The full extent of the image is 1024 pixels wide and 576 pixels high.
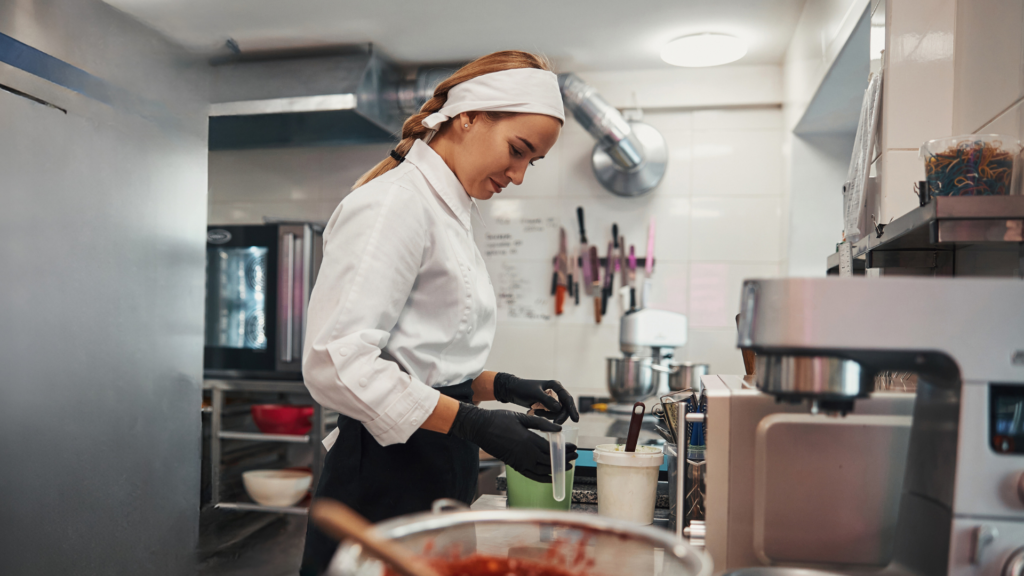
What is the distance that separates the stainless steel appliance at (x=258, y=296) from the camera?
284 cm

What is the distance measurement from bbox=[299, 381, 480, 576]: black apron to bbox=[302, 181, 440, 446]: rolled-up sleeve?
0.13 meters

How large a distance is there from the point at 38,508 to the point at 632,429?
132 centimetres

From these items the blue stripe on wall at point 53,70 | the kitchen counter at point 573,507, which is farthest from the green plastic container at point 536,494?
the blue stripe on wall at point 53,70

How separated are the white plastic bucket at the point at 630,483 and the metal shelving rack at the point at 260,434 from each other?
2.04 meters

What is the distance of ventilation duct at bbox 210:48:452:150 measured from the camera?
2811 millimetres

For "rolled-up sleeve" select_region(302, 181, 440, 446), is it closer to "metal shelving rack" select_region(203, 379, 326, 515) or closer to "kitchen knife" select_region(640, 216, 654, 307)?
"metal shelving rack" select_region(203, 379, 326, 515)

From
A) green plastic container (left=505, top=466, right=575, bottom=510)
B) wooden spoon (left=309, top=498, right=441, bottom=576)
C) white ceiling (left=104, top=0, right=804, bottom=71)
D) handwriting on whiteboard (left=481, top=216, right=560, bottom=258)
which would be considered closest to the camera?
wooden spoon (left=309, top=498, right=441, bottom=576)

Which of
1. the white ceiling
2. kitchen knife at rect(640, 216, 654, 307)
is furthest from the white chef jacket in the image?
kitchen knife at rect(640, 216, 654, 307)

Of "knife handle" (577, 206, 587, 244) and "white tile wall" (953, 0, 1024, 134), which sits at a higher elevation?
"white tile wall" (953, 0, 1024, 134)

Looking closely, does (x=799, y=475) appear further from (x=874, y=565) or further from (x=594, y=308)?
(x=594, y=308)

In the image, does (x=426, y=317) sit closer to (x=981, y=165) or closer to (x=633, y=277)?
(x=981, y=165)

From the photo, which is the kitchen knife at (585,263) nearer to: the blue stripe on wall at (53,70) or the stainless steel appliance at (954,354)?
the blue stripe on wall at (53,70)

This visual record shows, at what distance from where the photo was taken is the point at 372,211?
3.31ft

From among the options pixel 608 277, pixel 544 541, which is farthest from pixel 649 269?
pixel 544 541
